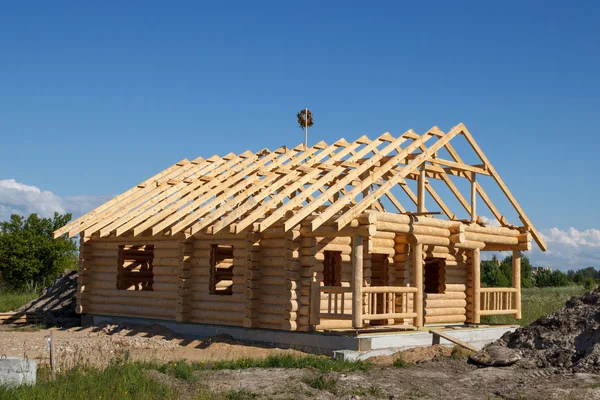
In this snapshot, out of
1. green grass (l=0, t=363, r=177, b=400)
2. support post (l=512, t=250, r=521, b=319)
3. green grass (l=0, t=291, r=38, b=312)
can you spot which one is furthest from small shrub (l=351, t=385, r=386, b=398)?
green grass (l=0, t=291, r=38, b=312)

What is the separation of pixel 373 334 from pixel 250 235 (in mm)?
3803

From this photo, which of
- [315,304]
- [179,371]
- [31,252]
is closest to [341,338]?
[315,304]

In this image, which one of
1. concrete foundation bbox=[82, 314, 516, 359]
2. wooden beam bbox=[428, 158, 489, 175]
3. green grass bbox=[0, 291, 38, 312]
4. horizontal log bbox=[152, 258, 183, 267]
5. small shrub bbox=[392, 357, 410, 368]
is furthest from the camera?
green grass bbox=[0, 291, 38, 312]

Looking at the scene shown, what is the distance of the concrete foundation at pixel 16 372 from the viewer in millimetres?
9891

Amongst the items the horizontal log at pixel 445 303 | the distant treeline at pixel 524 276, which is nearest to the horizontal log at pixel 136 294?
the horizontal log at pixel 445 303

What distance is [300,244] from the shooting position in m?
17.2

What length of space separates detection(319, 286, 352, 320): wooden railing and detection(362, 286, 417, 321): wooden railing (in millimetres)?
469

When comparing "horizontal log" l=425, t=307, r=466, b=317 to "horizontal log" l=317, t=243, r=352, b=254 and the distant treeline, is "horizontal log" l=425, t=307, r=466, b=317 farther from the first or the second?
the distant treeline

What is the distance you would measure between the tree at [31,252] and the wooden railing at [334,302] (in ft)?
70.5

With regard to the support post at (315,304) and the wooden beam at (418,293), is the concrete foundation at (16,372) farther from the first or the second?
the wooden beam at (418,293)

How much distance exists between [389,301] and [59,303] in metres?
13.5

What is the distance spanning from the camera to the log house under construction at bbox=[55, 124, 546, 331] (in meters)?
17.0

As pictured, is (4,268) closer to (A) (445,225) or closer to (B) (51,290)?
(B) (51,290)

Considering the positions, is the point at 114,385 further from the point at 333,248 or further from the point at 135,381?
the point at 333,248
